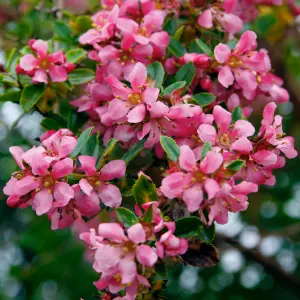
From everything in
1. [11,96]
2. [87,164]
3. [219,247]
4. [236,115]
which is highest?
[236,115]

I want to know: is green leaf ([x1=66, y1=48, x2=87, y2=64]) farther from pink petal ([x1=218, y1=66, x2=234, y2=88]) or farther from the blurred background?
the blurred background

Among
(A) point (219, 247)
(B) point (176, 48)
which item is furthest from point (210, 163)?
(A) point (219, 247)

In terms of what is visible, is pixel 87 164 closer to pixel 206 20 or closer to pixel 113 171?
pixel 113 171

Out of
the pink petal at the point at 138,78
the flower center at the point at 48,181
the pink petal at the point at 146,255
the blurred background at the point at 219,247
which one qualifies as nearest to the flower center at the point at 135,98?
the pink petal at the point at 138,78

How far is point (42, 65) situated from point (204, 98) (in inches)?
15.9

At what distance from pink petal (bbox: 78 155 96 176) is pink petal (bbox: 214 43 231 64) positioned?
1.21 ft

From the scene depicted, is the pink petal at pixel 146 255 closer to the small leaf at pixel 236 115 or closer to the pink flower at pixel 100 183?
the pink flower at pixel 100 183

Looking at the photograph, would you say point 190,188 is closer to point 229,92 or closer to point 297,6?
point 229,92

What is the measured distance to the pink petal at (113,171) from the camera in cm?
119

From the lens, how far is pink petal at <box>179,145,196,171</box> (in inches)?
40.5

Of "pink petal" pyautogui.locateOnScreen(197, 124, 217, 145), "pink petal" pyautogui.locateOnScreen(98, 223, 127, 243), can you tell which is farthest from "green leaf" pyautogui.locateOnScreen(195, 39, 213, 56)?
"pink petal" pyautogui.locateOnScreen(98, 223, 127, 243)

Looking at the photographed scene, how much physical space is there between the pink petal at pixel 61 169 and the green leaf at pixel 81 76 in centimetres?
37

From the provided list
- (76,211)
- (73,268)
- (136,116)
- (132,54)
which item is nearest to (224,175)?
(136,116)

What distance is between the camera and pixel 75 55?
1453 mm
